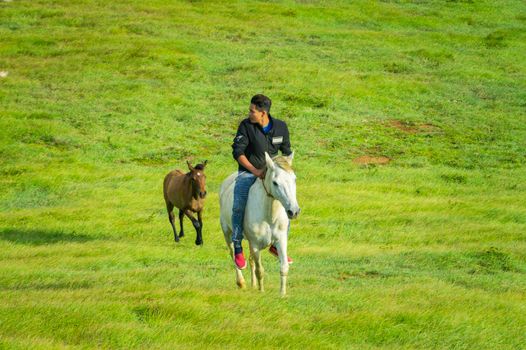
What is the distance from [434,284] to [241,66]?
4211 centimetres

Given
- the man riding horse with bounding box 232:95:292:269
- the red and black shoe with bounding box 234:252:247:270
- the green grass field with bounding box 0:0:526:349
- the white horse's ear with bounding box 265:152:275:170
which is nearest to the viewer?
the green grass field with bounding box 0:0:526:349

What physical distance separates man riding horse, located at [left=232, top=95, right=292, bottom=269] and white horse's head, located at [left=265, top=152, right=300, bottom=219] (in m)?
0.58

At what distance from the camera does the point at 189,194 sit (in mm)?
24531

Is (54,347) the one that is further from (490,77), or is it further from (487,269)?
(490,77)

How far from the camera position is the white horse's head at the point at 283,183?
12.9 metres

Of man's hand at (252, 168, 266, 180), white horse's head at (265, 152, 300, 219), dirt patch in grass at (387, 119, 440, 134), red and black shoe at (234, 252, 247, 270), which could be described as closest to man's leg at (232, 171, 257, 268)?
red and black shoe at (234, 252, 247, 270)

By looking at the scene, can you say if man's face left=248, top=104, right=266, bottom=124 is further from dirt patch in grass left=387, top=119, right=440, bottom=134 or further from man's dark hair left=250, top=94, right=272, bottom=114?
dirt patch in grass left=387, top=119, right=440, bottom=134

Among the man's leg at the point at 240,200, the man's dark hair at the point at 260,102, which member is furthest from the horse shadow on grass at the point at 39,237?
the man's dark hair at the point at 260,102

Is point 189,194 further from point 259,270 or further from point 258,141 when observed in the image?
point 258,141

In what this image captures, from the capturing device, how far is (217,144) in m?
40.6

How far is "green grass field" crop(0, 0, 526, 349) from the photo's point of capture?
1284 cm

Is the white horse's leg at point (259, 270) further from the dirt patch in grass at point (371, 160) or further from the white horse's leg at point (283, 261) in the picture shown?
the dirt patch in grass at point (371, 160)

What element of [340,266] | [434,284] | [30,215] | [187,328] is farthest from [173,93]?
[187,328]

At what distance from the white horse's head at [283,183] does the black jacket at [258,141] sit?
0.88 m
